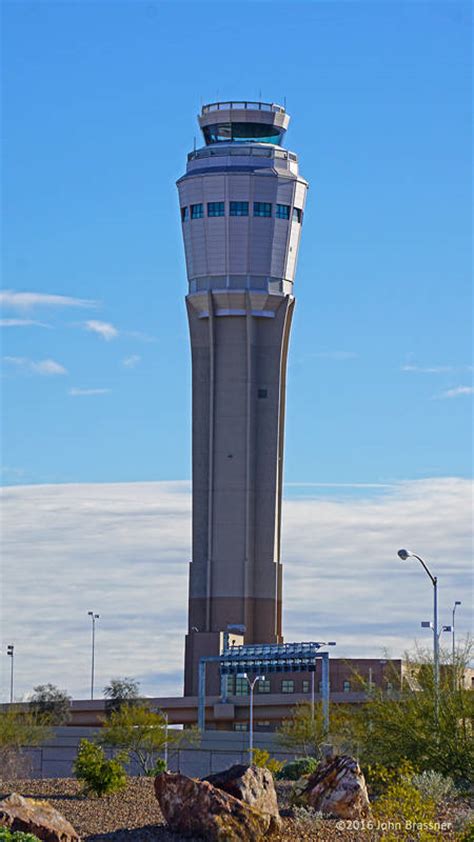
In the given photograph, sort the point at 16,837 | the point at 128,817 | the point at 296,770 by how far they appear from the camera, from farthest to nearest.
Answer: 1. the point at 296,770
2. the point at 128,817
3. the point at 16,837

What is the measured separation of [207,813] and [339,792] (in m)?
5.25

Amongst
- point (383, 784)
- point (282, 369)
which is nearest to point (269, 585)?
point (282, 369)

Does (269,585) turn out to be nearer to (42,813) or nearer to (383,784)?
(383,784)

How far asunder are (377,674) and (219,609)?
14848mm

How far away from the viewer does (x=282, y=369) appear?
454 feet

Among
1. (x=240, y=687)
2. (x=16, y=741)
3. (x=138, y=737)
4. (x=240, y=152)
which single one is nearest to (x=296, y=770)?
(x=138, y=737)

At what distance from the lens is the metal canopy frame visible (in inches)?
4614

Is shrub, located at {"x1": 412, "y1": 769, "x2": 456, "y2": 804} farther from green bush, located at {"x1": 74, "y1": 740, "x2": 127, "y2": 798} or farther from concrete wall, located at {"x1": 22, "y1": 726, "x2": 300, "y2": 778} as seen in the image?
concrete wall, located at {"x1": 22, "y1": 726, "x2": 300, "y2": 778}

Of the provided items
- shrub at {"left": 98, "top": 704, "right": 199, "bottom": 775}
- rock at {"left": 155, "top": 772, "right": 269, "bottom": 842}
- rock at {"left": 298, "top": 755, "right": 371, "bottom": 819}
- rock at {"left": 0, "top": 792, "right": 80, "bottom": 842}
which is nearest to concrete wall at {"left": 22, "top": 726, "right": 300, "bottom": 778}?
shrub at {"left": 98, "top": 704, "right": 199, "bottom": 775}

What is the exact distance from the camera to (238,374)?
13700cm

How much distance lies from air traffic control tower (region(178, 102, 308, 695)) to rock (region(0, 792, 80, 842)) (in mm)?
93587

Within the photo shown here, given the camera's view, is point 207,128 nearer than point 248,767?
No

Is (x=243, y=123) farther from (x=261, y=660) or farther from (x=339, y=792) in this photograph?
(x=339, y=792)

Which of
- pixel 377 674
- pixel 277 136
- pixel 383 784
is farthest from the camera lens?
pixel 277 136
